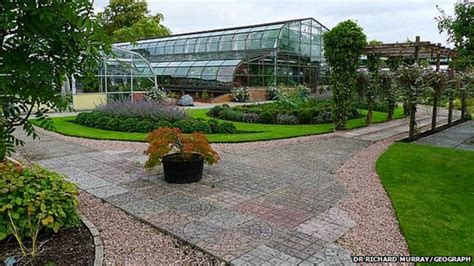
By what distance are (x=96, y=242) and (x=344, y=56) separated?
9771mm

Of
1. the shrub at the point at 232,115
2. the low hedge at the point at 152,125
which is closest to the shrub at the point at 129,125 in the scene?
the low hedge at the point at 152,125

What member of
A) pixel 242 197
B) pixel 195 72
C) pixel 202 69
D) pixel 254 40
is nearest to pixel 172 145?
pixel 242 197

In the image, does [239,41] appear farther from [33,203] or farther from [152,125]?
[33,203]

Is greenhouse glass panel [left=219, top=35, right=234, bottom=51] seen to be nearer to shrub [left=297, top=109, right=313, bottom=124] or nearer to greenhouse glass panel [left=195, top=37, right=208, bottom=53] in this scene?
greenhouse glass panel [left=195, top=37, right=208, bottom=53]

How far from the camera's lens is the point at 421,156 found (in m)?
8.29

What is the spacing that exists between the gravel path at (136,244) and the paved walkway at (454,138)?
8835 millimetres

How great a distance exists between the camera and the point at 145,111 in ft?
42.0

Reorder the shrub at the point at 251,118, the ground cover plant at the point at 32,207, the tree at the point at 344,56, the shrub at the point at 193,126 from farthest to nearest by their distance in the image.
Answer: the shrub at the point at 251,118 < the shrub at the point at 193,126 < the tree at the point at 344,56 < the ground cover plant at the point at 32,207

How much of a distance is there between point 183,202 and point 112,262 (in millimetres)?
1667

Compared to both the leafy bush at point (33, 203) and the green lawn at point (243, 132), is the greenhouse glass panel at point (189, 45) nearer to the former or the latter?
the green lawn at point (243, 132)

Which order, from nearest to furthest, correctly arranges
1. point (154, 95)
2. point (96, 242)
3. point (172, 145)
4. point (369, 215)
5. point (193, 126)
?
point (96, 242) < point (369, 215) < point (172, 145) < point (193, 126) < point (154, 95)

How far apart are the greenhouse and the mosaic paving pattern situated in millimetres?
16593

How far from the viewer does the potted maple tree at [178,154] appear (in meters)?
5.88

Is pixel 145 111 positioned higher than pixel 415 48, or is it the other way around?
pixel 415 48
